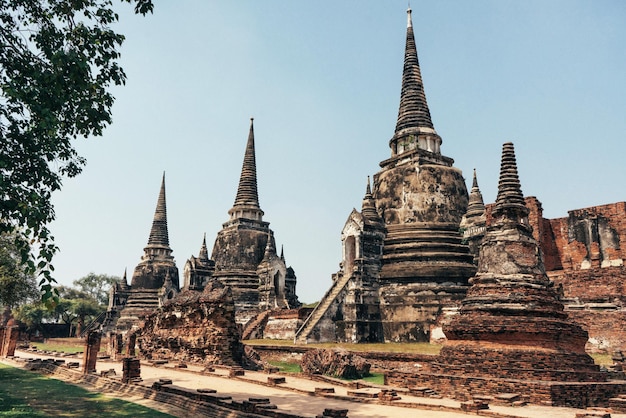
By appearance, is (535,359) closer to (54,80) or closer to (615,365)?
(615,365)

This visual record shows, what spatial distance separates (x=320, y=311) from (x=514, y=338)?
13470 millimetres

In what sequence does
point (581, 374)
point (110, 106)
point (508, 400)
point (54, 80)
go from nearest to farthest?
1. point (54, 80)
2. point (110, 106)
3. point (508, 400)
4. point (581, 374)

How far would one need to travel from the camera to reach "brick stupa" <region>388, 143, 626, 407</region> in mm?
12523

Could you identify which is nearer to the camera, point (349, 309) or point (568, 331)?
point (568, 331)

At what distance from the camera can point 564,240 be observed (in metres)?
27.6

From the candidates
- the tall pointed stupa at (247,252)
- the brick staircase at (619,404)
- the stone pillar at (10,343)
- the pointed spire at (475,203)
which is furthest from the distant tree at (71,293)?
the brick staircase at (619,404)

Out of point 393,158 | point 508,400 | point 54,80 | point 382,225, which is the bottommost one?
point 508,400

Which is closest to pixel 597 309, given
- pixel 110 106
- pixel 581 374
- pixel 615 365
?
pixel 615 365

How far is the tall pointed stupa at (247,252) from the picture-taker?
121 ft

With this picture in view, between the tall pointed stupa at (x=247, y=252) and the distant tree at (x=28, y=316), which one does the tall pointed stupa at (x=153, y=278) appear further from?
the distant tree at (x=28, y=316)

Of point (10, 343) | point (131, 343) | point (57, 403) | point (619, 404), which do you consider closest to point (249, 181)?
point (131, 343)

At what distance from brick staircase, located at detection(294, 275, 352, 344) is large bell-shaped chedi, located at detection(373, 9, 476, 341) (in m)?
2.07

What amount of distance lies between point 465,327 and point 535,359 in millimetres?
1924

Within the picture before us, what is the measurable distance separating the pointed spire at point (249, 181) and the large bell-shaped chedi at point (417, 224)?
13.5 m
